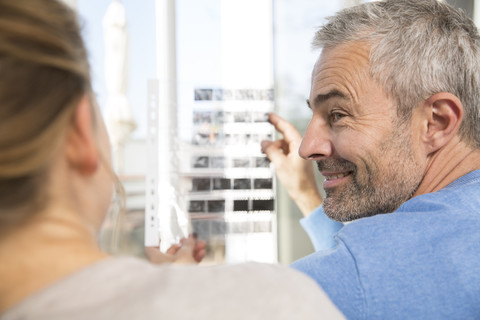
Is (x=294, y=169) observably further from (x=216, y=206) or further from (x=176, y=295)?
(x=176, y=295)

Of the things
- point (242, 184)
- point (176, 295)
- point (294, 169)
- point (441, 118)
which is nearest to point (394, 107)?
point (441, 118)

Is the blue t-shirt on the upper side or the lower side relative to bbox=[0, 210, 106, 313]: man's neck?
lower

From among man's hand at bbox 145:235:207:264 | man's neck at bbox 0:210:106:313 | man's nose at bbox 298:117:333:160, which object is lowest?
→ man's hand at bbox 145:235:207:264

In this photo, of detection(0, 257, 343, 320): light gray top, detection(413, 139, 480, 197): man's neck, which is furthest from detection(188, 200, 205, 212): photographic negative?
detection(0, 257, 343, 320): light gray top

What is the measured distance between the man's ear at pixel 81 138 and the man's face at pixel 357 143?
24.6 inches

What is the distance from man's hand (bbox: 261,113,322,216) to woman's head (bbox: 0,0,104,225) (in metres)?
0.86

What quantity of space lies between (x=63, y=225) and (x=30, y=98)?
97 millimetres

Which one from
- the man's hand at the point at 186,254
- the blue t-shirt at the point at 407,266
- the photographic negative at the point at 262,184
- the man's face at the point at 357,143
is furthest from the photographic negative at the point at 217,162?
the blue t-shirt at the point at 407,266

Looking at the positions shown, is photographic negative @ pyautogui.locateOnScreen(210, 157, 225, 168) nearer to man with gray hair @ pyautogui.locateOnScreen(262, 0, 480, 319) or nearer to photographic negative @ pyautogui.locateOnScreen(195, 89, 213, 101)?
photographic negative @ pyautogui.locateOnScreen(195, 89, 213, 101)

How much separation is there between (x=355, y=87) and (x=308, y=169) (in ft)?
1.03

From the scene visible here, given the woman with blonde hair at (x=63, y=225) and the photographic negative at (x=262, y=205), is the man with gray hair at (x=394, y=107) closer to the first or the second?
the photographic negative at (x=262, y=205)

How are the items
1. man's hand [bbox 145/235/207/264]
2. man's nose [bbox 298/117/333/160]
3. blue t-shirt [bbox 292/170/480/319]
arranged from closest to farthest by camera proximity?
1. blue t-shirt [bbox 292/170/480/319]
2. man's hand [bbox 145/235/207/264]
3. man's nose [bbox 298/117/333/160]

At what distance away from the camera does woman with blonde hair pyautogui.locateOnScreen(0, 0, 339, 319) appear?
33cm

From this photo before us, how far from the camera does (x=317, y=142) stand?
967 millimetres
